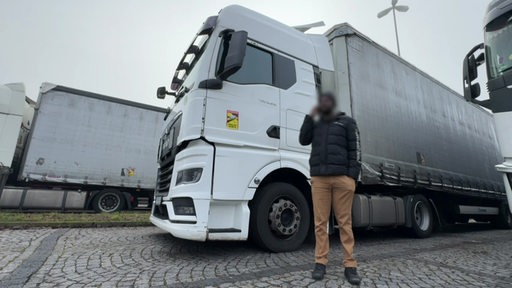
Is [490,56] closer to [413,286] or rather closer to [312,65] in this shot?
[312,65]

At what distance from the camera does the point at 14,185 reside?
9273 mm

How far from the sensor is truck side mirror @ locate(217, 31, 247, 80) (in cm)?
321

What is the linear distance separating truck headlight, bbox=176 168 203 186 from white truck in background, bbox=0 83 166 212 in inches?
304

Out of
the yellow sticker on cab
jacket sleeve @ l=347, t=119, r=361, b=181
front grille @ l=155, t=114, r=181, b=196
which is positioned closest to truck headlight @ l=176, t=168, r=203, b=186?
front grille @ l=155, t=114, r=181, b=196

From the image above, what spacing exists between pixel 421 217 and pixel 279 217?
413cm

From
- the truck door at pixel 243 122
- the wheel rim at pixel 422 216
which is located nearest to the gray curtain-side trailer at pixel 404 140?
the wheel rim at pixel 422 216

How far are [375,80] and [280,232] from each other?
3536 millimetres

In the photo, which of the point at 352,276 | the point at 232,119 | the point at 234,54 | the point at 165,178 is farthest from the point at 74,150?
the point at 352,276

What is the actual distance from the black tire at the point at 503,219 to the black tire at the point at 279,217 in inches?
327

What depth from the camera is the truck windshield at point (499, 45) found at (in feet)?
12.0

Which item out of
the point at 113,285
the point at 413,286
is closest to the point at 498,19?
the point at 413,286

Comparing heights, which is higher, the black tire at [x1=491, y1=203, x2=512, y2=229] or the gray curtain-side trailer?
the gray curtain-side trailer

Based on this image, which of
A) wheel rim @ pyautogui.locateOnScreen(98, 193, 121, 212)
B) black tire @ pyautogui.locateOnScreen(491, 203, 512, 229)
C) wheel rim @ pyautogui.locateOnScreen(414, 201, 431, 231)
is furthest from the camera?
wheel rim @ pyautogui.locateOnScreen(98, 193, 121, 212)

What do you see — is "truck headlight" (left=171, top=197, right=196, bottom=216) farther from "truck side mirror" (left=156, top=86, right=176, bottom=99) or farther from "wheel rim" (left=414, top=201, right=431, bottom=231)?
"wheel rim" (left=414, top=201, right=431, bottom=231)
